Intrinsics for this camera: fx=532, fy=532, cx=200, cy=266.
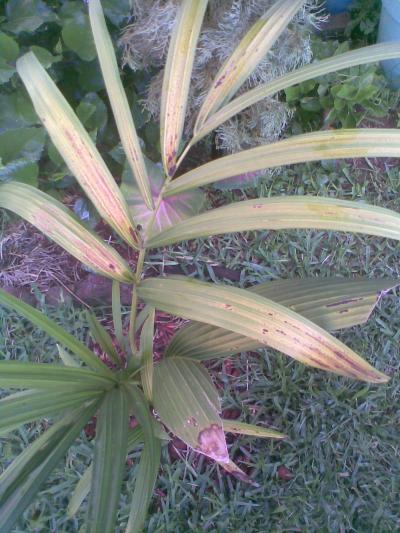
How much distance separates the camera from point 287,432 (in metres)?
1.46

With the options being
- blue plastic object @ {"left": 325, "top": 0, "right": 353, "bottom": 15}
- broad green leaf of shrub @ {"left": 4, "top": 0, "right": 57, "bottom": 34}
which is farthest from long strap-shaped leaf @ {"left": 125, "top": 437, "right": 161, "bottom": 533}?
blue plastic object @ {"left": 325, "top": 0, "right": 353, "bottom": 15}

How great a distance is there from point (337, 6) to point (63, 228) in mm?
1702

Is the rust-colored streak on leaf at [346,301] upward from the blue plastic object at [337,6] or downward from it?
downward

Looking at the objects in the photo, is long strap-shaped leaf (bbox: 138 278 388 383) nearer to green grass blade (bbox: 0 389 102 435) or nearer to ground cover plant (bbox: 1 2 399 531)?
ground cover plant (bbox: 1 2 399 531)

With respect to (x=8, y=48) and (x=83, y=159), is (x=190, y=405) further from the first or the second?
(x=8, y=48)

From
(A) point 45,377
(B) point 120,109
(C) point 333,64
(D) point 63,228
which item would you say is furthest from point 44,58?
(A) point 45,377

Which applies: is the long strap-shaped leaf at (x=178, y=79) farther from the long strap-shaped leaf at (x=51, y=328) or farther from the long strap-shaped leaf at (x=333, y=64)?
the long strap-shaped leaf at (x=51, y=328)

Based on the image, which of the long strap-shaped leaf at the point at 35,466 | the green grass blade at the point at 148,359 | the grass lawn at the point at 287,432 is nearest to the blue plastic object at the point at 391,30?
the grass lawn at the point at 287,432

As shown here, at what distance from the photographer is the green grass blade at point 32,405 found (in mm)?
833

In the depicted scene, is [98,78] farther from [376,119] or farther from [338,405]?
[338,405]

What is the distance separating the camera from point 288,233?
176 centimetres

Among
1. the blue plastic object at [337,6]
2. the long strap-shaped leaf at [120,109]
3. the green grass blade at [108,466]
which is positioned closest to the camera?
the green grass blade at [108,466]

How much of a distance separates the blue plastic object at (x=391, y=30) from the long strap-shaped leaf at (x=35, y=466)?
1564 millimetres

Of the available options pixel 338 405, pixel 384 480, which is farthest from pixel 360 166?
pixel 384 480
